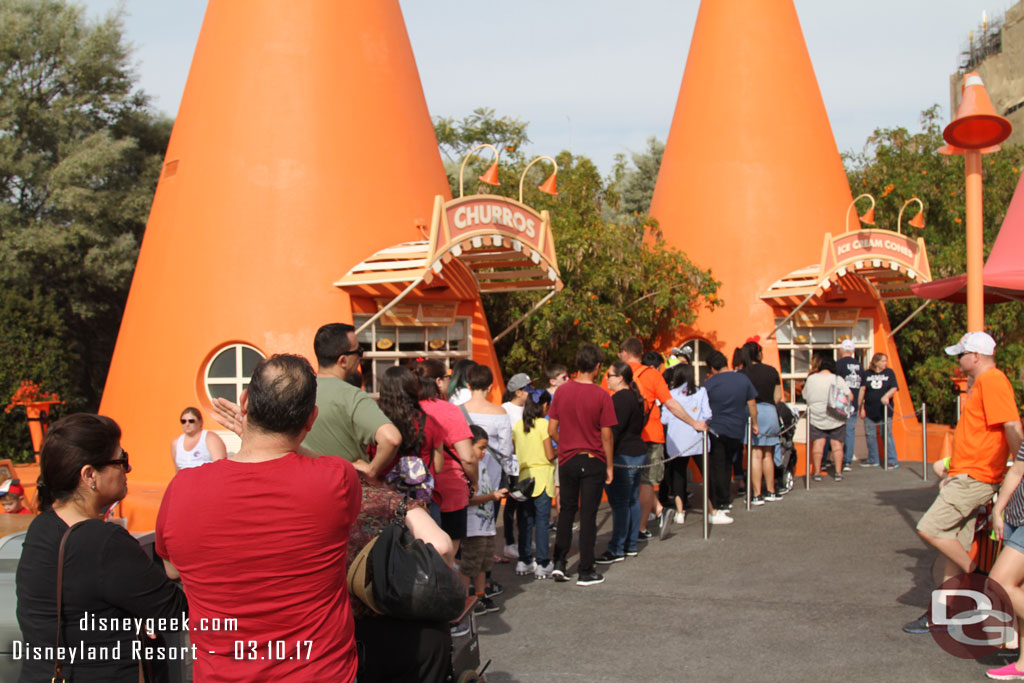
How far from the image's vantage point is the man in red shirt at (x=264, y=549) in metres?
2.39

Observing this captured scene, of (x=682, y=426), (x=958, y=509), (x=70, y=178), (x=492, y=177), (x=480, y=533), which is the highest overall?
(x=70, y=178)

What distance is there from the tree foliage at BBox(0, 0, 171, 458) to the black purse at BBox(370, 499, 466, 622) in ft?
40.9

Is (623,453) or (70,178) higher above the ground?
(70,178)

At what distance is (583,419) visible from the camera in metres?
6.62

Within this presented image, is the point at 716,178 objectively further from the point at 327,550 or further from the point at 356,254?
the point at 327,550

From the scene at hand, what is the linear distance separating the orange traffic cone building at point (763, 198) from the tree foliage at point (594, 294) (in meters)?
0.60

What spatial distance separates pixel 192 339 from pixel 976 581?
7.62 metres

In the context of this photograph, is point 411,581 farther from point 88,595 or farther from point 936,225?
point 936,225

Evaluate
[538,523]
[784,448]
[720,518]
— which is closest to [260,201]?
[538,523]

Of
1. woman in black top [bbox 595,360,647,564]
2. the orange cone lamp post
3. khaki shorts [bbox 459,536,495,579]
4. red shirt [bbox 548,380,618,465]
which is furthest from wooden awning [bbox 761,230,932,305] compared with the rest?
khaki shorts [bbox 459,536,495,579]

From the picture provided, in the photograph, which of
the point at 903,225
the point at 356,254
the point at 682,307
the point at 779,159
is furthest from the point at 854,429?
the point at 356,254

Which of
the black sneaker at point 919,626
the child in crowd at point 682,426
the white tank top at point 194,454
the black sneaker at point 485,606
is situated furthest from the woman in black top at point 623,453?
the white tank top at point 194,454

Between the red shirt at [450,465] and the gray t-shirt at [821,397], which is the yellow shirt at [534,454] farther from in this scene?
the gray t-shirt at [821,397]

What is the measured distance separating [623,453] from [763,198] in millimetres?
7916
